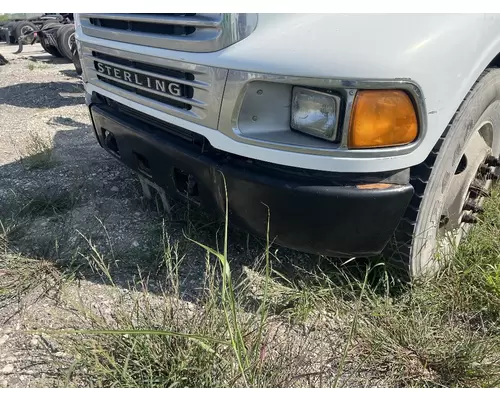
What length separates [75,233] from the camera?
8.75 ft

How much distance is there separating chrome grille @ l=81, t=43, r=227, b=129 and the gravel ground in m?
0.74

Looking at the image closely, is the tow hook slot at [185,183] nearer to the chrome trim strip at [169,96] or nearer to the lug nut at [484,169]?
the chrome trim strip at [169,96]

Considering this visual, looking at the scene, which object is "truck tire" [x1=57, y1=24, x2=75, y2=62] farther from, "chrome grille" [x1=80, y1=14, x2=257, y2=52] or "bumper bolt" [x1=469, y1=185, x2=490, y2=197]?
"bumper bolt" [x1=469, y1=185, x2=490, y2=197]

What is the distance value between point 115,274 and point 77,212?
0.82 meters

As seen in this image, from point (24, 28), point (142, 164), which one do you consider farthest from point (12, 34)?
point (142, 164)

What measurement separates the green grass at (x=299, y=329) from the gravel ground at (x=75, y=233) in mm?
81

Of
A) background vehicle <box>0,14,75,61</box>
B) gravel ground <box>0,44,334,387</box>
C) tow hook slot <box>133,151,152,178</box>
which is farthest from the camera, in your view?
background vehicle <box>0,14,75,61</box>

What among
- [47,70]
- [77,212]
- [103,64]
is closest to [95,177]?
[77,212]

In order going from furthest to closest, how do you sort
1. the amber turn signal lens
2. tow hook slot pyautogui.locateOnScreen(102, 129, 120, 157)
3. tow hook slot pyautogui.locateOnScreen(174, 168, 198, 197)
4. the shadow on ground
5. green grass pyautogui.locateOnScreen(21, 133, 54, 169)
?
the shadow on ground < green grass pyautogui.locateOnScreen(21, 133, 54, 169) < tow hook slot pyautogui.locateOnScreen(102, 129, 120, 157) < tow hook slot pyautogui.locateOnScreen(174, 168, 198, 197) < the amber turn signal lens

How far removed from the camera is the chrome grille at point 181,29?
1685 mm

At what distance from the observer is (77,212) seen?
2.93 meters

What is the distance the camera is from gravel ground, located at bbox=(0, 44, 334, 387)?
1.87 meters

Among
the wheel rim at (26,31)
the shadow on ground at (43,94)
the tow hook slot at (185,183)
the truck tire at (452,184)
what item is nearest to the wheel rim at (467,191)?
the truck tire at (452,184)

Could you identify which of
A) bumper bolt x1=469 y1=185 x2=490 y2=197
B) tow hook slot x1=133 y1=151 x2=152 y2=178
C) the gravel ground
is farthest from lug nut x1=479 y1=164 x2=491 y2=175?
tow hook slot x1=133 y1=151 x2=152 y2=178
